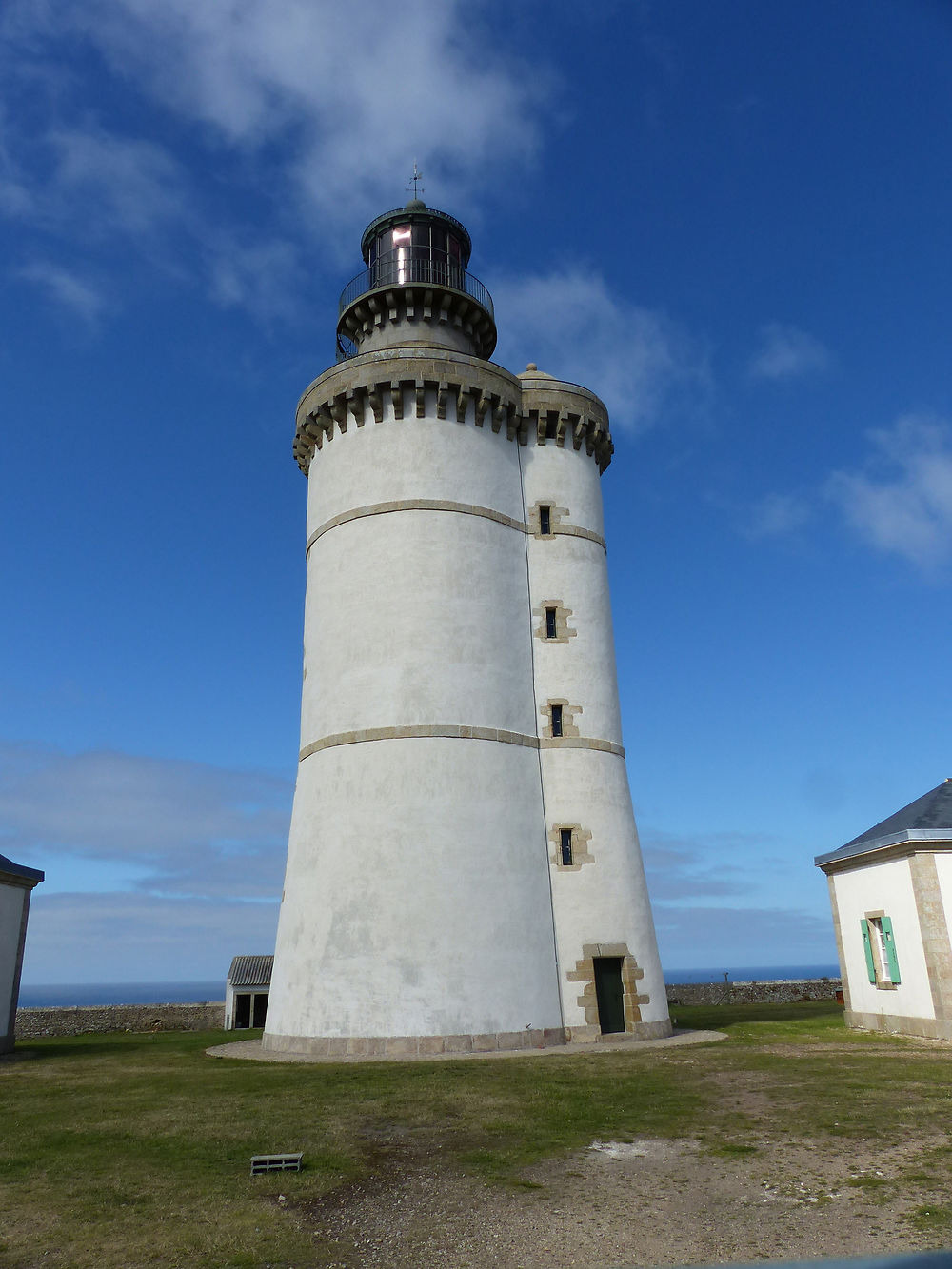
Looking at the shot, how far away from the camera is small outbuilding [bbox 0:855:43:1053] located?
22734mm

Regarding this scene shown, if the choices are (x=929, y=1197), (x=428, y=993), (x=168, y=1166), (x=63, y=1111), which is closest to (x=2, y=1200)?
(x=168, y=1166)

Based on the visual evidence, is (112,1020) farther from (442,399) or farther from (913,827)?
(913,827)

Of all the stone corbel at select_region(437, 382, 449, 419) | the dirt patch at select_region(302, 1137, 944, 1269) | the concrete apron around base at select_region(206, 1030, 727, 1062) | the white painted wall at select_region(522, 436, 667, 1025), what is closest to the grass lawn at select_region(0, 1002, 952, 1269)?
the dirt patch at select_region(302, 1137, 944, 1269)

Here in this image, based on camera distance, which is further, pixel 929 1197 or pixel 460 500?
pixel 460 500

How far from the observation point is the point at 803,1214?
300 inches

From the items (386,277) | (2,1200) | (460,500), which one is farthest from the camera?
(386,277)

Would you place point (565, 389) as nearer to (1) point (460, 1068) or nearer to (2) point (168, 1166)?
(1) point (460, 1068)

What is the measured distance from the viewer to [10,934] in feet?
76.2

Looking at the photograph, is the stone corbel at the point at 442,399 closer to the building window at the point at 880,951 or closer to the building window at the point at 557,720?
the building window at the point at 557,720

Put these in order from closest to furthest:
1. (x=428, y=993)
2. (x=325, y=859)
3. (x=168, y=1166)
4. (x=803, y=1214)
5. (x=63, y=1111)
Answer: (x=803, y=1214), (x=168, y=1166), (x=63, y=1111), (x=428, y=993), (x=325, y=859)

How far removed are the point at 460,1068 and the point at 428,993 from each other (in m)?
3.14

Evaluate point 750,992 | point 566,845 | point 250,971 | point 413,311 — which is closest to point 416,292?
point 413,311

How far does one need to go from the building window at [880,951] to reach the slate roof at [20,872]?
22161 millimetres

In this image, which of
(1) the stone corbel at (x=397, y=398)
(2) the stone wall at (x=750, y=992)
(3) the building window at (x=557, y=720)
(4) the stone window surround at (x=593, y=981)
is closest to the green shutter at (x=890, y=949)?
(4) the stone window surround at (x=593, y=981)
